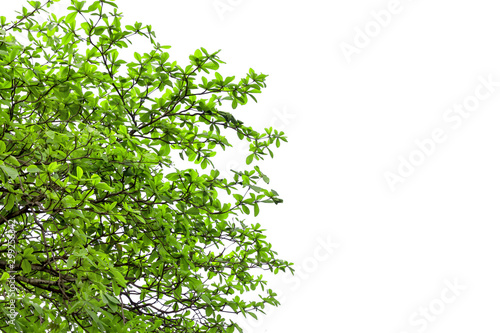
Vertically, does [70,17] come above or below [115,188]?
above

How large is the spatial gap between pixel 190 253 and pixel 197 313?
0.75 metres

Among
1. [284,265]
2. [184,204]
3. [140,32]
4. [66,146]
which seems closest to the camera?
[66,146]

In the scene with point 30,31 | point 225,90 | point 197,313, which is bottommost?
point 197,313

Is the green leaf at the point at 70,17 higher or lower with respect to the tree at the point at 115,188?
higher

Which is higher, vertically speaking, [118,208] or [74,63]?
[74,63]

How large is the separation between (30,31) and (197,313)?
3845mm

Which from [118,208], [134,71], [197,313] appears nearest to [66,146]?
[118,208]

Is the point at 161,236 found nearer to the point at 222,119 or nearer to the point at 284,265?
the point at 222,119

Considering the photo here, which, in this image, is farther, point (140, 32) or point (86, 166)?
point (140, 32)

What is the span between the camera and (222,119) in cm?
487

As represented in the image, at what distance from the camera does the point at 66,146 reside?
12.4ft

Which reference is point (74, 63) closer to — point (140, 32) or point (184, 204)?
point (140, 32)

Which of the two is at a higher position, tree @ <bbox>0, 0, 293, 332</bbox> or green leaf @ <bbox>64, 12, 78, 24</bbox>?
green leaf @ <bbox>64, 12, 78, 24</bbox>

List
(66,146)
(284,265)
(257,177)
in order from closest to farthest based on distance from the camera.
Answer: (66,146), (257,177), (284,265)
